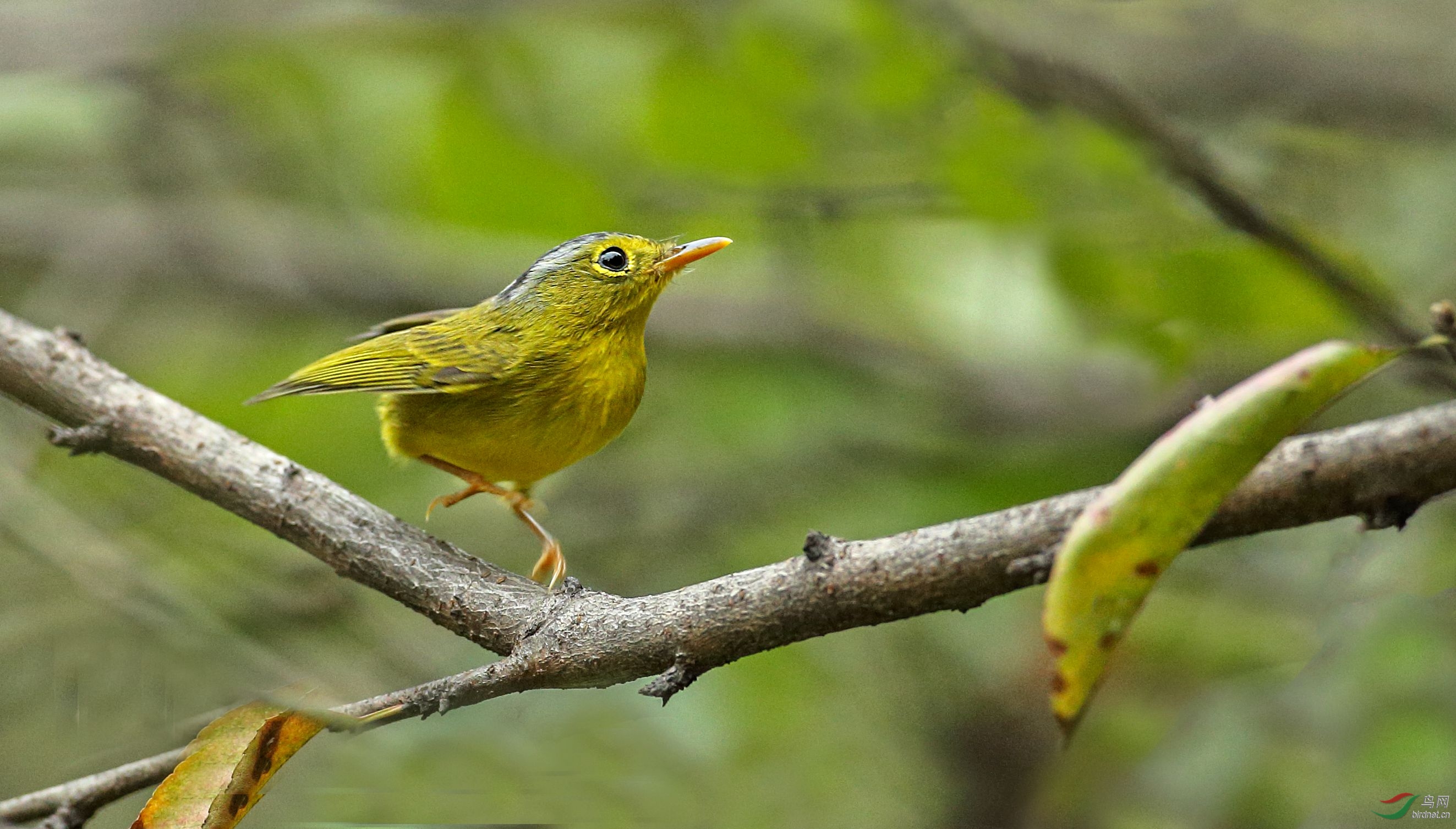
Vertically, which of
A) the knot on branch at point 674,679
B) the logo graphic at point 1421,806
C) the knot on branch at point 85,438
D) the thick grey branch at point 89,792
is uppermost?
the knot on branch at point 85,438

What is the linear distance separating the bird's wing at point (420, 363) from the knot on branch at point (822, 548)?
1.84 m

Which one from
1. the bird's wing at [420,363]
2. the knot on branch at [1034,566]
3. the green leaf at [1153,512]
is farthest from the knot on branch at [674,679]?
the bird's wing at [420,363]

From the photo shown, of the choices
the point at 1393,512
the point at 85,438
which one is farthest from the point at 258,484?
the point at 1393,512

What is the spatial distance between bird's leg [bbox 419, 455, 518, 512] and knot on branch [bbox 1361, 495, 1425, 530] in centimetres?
266

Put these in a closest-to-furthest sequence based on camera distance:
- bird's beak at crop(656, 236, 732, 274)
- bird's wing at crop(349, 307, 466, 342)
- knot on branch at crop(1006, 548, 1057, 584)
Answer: knot on branch at crop(1006, 548, 1057, 584) → bird's beak at crop(656, 236, 732, 274) → bird's wing at crop(349, 307, 466, 342)

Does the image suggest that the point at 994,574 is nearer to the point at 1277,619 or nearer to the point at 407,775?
the point at 407,775

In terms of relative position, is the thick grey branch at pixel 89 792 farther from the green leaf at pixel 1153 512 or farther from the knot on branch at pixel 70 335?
the green leaf at pixel 1153 512

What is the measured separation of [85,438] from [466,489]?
1185mm

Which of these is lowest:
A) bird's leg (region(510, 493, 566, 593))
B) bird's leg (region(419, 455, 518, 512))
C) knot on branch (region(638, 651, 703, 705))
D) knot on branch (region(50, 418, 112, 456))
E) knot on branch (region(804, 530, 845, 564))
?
bird's leg (region(510, 493, 566, 593))

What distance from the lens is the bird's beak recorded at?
12.6 ft

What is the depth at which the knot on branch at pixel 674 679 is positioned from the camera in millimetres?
2197

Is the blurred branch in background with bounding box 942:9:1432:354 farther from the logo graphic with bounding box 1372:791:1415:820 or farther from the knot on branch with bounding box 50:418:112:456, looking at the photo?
the knot on branch with bounding box 50:418:112:456

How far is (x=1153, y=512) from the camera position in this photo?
1741 mm

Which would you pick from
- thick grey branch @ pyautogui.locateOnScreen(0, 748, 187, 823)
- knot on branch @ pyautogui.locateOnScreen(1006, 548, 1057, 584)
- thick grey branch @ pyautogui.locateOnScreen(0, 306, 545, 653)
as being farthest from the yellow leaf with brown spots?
knot on branch @ pyautogui.locateOnScreen(1006, 548, 1057, 584)
